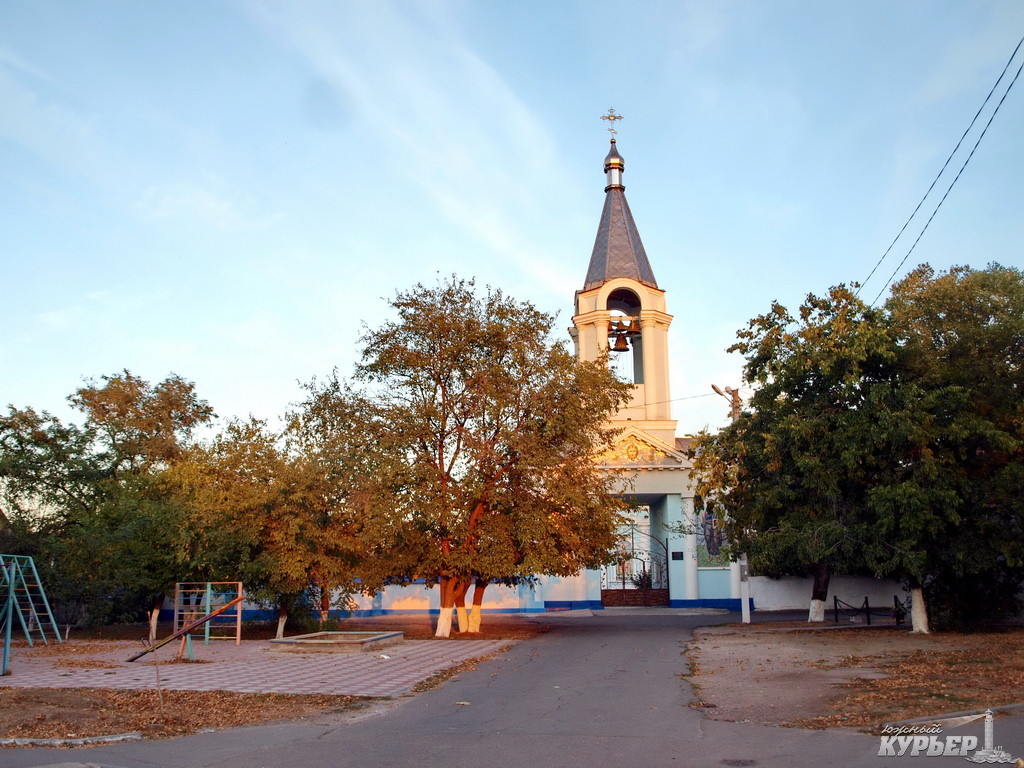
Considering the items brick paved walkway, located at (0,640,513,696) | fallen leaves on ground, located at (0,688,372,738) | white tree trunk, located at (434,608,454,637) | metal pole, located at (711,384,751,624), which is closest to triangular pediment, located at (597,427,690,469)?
metal pole, located at (711,384,751,624)

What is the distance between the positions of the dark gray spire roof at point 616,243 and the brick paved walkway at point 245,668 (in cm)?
2027

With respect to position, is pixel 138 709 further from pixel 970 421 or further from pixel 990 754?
pixel 970 421

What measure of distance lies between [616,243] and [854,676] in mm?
27474

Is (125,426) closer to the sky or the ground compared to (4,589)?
closer to the sky

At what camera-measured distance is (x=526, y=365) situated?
2402cm

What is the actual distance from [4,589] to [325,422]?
8954 millimetres

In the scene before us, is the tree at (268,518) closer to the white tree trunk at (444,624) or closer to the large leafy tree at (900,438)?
the white tree trunk at (444,624)

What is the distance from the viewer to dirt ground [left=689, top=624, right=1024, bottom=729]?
32.1 ft

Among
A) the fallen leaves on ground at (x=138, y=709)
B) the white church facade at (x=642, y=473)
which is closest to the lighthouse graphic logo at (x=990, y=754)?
the fallen leaves on ground at (x=138, y=709)

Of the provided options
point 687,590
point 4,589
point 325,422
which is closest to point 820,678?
point 325,422

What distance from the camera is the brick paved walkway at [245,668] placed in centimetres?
1294

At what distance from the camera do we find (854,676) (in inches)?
521

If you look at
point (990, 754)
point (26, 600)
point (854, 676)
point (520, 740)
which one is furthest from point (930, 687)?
point (26, 600)

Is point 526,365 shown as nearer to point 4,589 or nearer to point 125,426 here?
point 4,589
